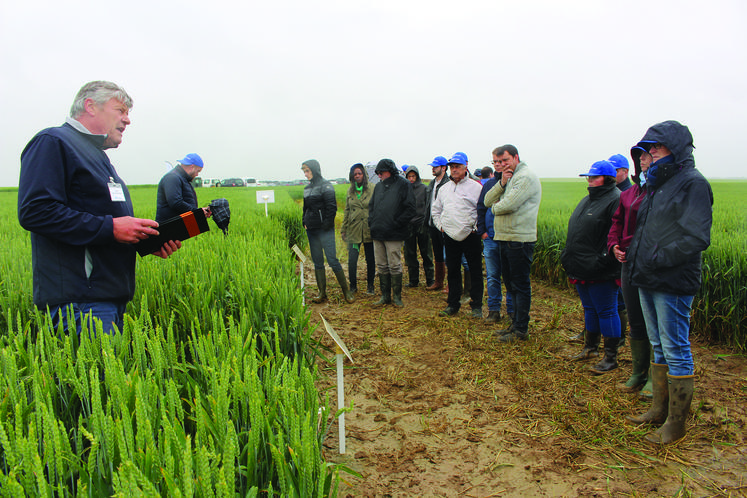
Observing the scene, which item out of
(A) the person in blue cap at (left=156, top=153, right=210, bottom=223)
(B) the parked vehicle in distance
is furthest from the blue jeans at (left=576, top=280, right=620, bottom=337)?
(B) the parked vehicle in distance

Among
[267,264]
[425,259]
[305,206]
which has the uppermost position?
[305,206]

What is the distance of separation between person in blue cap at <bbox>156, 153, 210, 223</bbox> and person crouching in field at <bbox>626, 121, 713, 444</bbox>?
14.7 ft

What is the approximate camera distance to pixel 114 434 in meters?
1.14

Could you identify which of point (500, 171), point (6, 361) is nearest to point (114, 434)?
point (6, 361)

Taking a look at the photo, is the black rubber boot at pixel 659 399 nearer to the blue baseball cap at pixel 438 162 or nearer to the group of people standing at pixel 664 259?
the group of people standing at pixel 664 259

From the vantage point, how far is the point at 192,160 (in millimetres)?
5223

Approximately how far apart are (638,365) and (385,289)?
3.32 meters

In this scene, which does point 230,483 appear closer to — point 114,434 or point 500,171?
point 114,434

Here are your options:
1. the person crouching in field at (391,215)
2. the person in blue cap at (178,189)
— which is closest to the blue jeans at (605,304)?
the person crouching in field at (391,215)

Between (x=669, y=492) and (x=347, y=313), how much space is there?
4.06 meters

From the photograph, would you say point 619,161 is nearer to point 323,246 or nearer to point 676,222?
point 676,222

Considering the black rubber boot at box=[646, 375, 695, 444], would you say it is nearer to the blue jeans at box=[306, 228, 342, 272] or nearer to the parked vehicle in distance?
the blue jeans at box=[306, 228, 342, 272]

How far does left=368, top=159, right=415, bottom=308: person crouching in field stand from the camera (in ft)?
18.5

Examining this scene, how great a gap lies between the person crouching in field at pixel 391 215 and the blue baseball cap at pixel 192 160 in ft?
7.39
